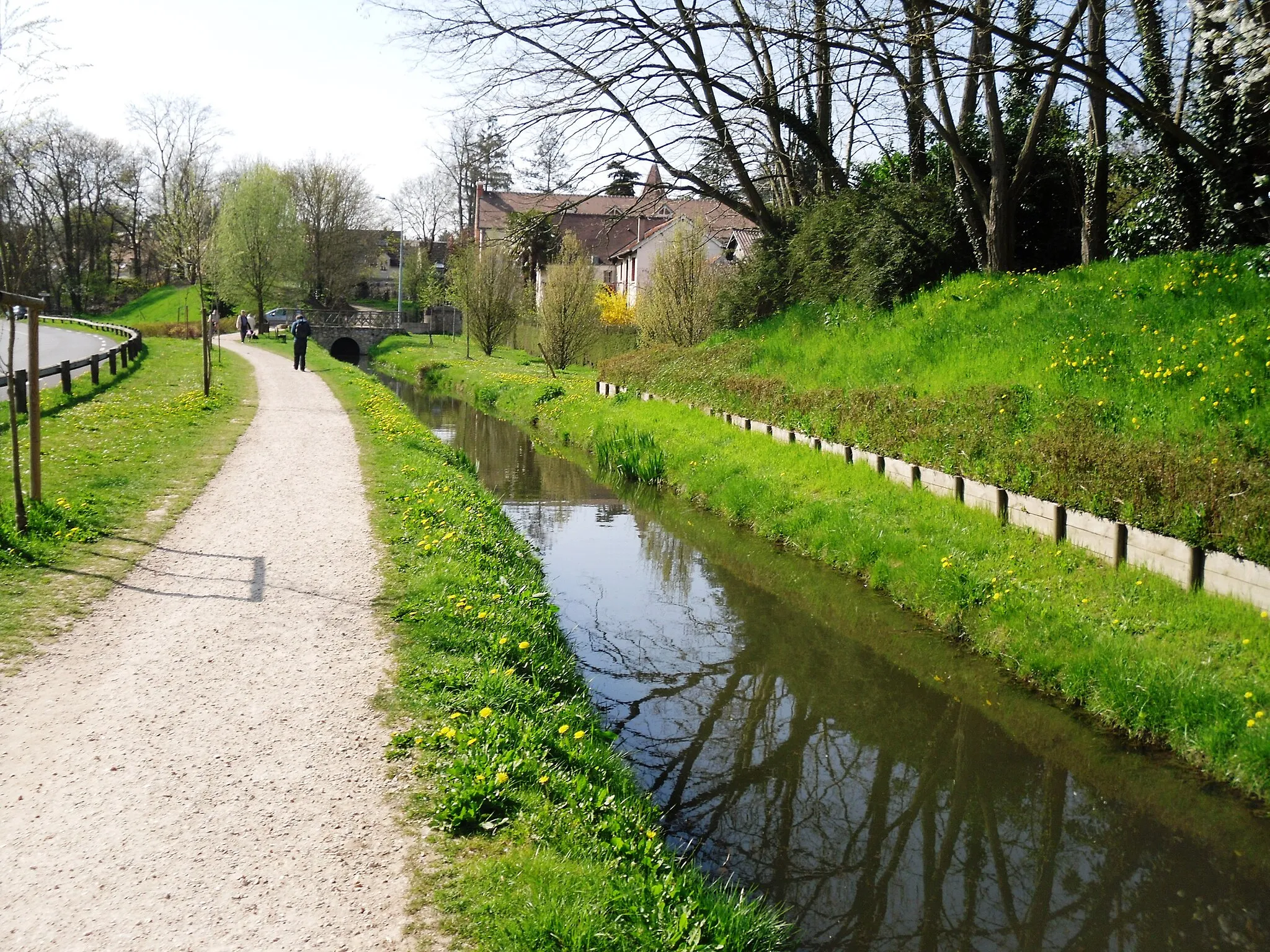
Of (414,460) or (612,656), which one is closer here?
(612,656)

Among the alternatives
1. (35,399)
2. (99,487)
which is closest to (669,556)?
(99,487)

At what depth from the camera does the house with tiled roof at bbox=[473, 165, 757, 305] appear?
15156 mm

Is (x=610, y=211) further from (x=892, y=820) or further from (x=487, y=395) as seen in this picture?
(x=487, y=395)

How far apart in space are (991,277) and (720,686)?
30.2 ft

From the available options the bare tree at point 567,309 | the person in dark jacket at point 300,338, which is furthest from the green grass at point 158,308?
the bare tree at point 567,309

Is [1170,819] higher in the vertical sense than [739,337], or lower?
lower

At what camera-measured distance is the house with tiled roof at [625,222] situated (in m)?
15.2

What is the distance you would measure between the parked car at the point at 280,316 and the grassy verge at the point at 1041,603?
5446 centimetres

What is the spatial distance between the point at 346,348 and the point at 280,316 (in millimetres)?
15630

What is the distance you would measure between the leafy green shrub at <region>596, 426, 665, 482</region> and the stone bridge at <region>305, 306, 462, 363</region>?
37470mm

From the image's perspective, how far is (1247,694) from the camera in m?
5.64

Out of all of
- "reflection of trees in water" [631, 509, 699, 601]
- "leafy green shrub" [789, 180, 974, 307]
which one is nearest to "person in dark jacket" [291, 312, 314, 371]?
"leafy green shrub" [789, 180, 974, 307]

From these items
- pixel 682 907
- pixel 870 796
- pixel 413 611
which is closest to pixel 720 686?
pixel 870 796

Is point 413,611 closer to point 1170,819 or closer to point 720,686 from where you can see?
point 720,686
